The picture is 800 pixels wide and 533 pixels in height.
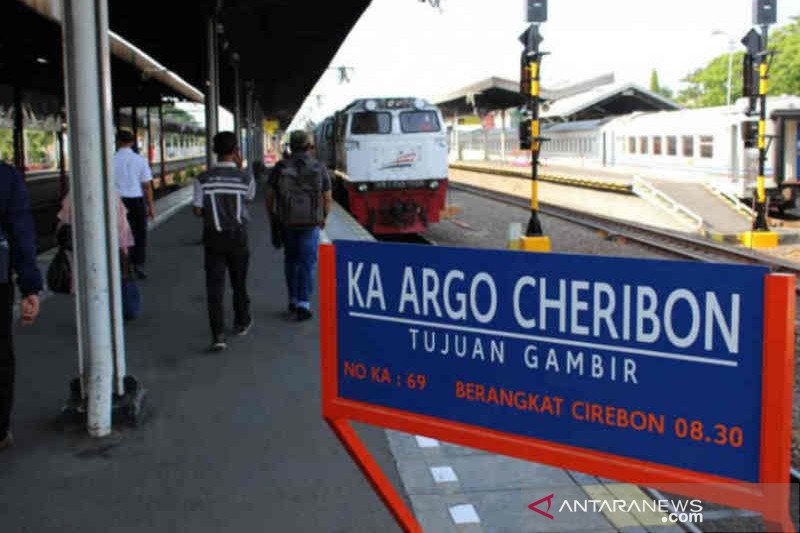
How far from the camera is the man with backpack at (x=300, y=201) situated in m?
7.22

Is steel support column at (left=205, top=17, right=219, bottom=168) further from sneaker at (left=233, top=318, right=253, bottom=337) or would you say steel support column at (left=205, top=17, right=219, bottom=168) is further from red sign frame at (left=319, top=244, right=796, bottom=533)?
red sign frame at (left=319, top=244, right=796, bottom=533)

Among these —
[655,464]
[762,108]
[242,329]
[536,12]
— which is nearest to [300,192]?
[242,329]

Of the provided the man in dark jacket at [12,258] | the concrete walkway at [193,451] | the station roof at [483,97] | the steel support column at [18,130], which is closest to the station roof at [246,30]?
the steel support column at [18,130]

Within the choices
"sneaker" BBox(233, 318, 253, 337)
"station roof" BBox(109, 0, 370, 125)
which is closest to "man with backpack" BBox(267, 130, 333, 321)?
"sneaker" BBox(233, 318, 253, 337)

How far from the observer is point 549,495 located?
4.11m

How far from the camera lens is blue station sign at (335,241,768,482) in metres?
2.28

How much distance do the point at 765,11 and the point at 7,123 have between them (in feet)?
47.4

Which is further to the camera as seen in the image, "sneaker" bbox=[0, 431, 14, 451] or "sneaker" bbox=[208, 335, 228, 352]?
"sneaker" bbox=[208, 335, 228, 352]

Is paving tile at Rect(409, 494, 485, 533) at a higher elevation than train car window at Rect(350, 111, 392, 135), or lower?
lower

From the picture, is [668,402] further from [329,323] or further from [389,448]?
[389,448]

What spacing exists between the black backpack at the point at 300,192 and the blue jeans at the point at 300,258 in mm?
150

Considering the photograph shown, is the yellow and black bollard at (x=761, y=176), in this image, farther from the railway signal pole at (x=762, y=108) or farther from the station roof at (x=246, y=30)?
the station roof at (x=246, y=30)

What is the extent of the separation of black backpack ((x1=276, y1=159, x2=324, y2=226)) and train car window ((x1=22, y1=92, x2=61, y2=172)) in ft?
45.8

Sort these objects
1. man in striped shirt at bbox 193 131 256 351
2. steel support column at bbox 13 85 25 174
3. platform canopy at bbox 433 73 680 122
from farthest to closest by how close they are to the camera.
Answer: platform canopy at bbox 433 73 680 122 < steel support column at bbox 13 85 25 174 < man in striped shirt at bbox 193 131 256 351
